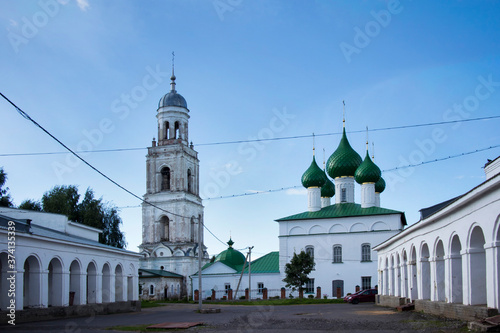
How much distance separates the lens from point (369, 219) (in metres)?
45.5

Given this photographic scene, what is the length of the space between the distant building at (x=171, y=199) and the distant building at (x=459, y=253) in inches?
1341

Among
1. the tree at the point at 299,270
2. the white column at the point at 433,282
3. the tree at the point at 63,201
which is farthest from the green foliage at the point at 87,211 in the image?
the white column at the point at 433,282

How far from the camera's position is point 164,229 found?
58406mm

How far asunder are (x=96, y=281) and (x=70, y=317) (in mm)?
3974

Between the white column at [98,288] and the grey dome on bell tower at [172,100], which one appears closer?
the white column at [98,288]

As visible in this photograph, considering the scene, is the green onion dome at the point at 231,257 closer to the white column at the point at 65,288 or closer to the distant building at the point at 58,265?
the distant building at the point at 58,265

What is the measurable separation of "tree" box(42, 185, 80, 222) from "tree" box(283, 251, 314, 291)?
1936cm

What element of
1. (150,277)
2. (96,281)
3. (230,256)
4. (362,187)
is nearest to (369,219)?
(362,187)

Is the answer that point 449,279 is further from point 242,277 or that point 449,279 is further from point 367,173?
point 242,277

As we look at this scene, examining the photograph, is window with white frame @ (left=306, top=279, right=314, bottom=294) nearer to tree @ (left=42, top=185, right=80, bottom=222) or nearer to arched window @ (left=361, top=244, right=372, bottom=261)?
arched window @ (left=361, top=244, right=372, bottom=261)

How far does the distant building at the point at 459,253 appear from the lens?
1331 centimetres

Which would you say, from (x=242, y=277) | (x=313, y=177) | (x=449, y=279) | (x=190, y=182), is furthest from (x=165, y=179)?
(x=449, y=279)

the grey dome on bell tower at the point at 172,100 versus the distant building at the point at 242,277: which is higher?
the grey dome on bell tower at the point at 172,100

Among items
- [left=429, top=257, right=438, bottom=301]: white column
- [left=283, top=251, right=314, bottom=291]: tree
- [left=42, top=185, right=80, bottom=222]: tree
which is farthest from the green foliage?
[left=429, top=257, right=438, bottom=301]: white column
